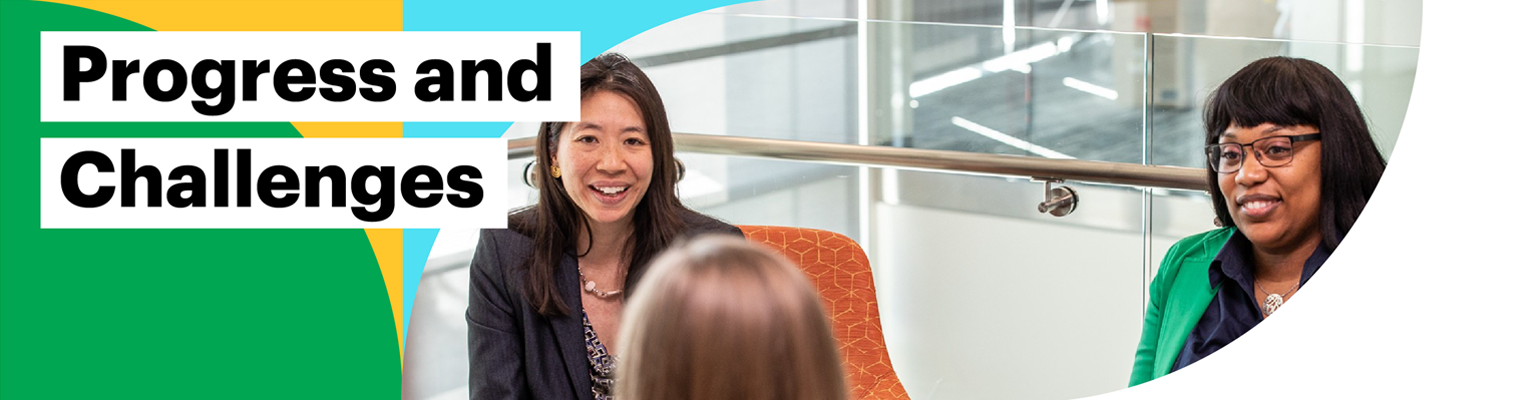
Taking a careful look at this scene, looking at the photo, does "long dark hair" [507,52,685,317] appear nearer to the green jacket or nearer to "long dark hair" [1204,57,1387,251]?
the green jacket

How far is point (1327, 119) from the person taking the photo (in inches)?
70.9

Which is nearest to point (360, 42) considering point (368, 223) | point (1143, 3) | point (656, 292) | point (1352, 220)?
point (368, 223)

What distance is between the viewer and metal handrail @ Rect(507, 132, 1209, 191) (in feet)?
7.86

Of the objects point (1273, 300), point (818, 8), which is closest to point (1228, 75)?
point (1273, 300)

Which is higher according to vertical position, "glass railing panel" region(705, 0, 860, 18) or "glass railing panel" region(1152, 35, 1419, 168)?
"glass railing panel" region(705, 0, 860, 18)

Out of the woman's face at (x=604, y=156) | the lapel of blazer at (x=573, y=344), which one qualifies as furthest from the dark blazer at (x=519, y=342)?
the woman's face at (x=604, y=156)

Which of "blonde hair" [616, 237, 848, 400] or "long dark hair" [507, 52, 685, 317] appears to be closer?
"blonde hair" [616, 237, 848, 400]

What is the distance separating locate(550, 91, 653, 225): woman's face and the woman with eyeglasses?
2.78ft

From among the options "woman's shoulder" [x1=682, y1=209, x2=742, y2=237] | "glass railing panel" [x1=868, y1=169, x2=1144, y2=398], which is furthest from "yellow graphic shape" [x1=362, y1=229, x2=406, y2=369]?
"glass railing panel" [x1=868, y1=169, x2=1144, y2=398]

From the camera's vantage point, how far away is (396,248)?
7.98 feet

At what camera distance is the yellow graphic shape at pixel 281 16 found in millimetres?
2086

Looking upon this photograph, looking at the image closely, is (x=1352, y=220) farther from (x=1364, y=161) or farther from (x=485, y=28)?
(x=485, y=28)

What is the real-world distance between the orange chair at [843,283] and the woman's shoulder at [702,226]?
81mm

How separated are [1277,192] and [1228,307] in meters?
0.18
